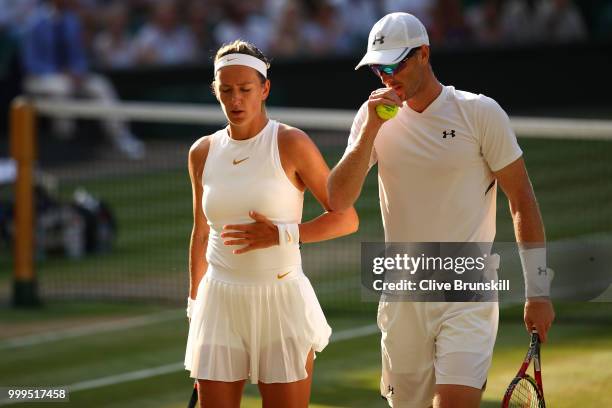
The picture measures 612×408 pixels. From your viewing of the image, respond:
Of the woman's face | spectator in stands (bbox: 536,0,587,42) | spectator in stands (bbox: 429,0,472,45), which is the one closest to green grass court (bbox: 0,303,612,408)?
the woman's face

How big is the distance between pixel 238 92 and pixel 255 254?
2.17ft

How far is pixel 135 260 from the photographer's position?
1390 cm

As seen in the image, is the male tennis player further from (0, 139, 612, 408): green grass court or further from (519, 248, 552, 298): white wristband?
(0, 139, 612, 408): green grass court

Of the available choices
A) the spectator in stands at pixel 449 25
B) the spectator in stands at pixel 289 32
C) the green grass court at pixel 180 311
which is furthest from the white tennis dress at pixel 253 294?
the spectator in stands at pixel 449 25

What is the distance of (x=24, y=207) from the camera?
1229 cm

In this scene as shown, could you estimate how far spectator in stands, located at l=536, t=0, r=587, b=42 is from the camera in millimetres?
25406

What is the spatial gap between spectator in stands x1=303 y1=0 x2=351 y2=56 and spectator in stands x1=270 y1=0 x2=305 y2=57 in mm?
180

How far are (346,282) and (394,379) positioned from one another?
6.94 meters

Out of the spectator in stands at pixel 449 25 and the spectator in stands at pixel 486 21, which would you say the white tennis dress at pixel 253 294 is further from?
the spectator in stands at pixel 486 21

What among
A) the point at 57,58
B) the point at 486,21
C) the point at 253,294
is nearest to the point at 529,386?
the point at 253,294

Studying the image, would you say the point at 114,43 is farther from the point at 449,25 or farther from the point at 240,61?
the point at 240,61

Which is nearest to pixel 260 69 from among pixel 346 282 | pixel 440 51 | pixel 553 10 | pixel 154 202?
pixel 346 282

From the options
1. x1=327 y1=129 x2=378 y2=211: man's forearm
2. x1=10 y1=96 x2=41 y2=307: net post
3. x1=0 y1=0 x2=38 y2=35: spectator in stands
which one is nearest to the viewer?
x1=327 y1=129 x2=378 y2=211: man's forearm

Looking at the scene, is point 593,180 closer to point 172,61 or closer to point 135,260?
point 135,260
